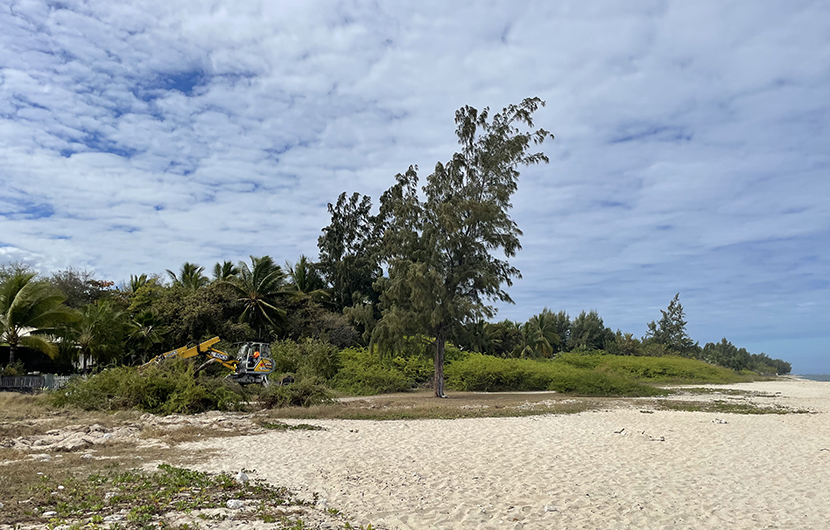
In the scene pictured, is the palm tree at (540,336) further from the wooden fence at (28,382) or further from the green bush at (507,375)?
the wooden fence at (28,382)

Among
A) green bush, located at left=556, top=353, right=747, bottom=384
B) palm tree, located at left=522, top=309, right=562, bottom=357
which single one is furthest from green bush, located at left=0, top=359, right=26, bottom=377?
palm tree, located at left=522, top=309, right=562, bottom=357

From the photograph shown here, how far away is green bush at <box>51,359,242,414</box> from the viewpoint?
53.6 feet

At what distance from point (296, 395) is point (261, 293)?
18227 mm

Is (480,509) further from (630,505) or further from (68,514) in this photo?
(68,514)

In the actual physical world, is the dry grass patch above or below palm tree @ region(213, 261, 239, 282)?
below

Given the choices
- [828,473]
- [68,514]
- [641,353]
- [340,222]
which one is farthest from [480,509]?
[641,353]

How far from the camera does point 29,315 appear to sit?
24.5 m

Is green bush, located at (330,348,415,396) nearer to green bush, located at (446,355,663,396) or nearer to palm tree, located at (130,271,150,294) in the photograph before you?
green bush, located at (446,355,663,396)

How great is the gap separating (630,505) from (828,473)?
426cm

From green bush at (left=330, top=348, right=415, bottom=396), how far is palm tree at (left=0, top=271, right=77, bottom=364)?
41.2 ft

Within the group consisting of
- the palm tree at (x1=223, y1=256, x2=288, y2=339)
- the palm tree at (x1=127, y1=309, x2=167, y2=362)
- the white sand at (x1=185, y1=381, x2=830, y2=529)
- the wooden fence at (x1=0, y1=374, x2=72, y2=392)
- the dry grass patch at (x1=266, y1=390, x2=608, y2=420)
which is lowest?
the dry grass patch at (x1=266, y1=390, x2=608, y2=420)

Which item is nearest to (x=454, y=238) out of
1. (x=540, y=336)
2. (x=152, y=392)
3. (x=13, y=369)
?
(x=152, y=392)

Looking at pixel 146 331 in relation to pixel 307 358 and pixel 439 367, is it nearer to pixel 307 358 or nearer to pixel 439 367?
pixel 307 358

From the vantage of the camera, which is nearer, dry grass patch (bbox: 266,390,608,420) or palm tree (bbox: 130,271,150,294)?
dry grass patch (bbox: 266,390,608,420)
